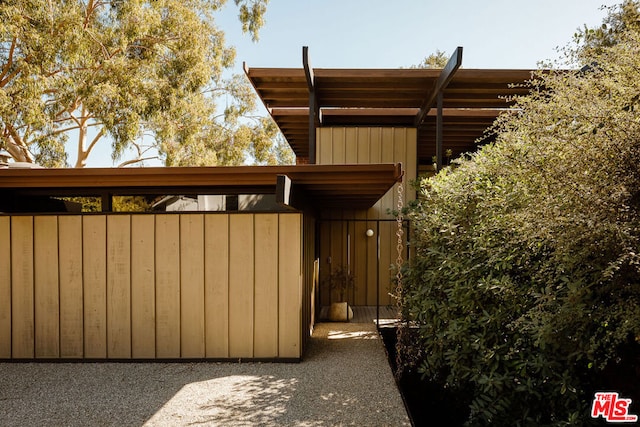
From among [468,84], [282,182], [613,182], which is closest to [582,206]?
[613,182]

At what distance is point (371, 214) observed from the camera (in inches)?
329

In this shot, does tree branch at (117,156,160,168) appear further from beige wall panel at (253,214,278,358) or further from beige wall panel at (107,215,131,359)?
beige wall panel at (253,214,278,358)

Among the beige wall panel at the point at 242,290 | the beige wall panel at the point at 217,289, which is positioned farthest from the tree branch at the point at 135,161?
the beige wall panel at the point at 242,290

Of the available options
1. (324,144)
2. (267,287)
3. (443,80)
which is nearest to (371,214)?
(324,144)

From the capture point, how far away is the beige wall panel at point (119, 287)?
15.5 ft

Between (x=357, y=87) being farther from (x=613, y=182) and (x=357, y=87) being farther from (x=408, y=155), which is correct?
(x=613, y=182)

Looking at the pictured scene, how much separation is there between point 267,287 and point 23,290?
2.78 metres

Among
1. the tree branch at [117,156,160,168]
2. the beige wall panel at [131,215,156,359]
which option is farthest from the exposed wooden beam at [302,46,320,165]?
the tree branch at [117,156,160,168]

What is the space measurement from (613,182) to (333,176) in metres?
2.39

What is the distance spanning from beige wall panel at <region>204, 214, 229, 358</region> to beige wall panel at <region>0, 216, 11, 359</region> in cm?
226

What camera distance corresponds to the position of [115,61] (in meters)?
11.4

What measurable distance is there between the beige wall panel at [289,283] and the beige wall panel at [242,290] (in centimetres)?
33

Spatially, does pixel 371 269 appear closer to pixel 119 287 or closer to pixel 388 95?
pixel 388 95

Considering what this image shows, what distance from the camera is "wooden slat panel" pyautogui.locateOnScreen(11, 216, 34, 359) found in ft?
15.5
